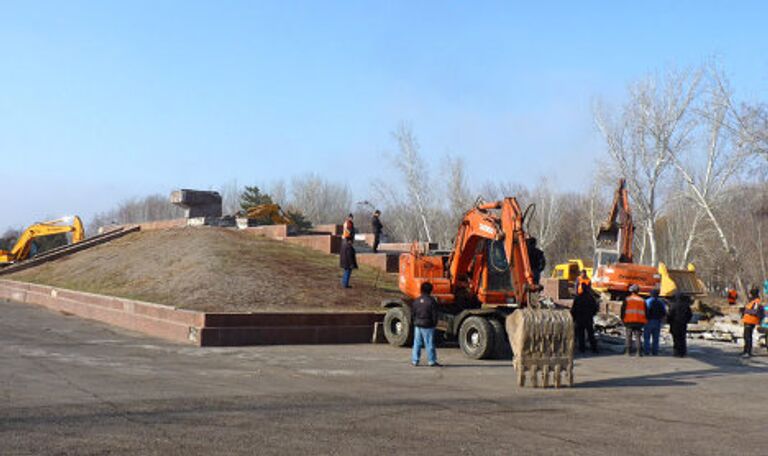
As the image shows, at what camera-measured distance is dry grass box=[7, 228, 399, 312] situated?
21375 mm

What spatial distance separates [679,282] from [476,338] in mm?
21560

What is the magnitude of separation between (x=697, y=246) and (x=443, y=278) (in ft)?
125

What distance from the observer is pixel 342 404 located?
35.6ft

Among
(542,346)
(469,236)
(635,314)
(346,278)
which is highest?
(469,236)

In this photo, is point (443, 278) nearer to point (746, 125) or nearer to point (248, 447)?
point (248, 447)

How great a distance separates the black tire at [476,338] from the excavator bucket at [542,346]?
9.88 feet

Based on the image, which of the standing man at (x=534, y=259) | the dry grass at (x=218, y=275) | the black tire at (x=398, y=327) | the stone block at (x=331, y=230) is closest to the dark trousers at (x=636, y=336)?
the standing man at (x=534, y=259)

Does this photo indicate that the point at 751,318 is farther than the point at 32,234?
No

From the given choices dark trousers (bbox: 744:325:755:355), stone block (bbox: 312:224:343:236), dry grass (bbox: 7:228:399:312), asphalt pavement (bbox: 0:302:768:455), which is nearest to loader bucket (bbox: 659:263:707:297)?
dark trousers (bbox: 744:325:755:355)

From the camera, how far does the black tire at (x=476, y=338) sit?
1672cm

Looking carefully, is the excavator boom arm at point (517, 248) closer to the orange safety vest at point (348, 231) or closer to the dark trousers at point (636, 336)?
the dark trousers at point (636, 336)

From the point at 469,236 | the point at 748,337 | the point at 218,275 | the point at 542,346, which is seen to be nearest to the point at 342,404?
the point at 542,346

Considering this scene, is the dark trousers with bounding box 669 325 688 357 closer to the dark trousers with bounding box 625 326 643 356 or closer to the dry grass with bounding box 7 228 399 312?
the dark trousers with bounding box 625 326 643 356

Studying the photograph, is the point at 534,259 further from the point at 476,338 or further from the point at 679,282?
the point at 679,282
